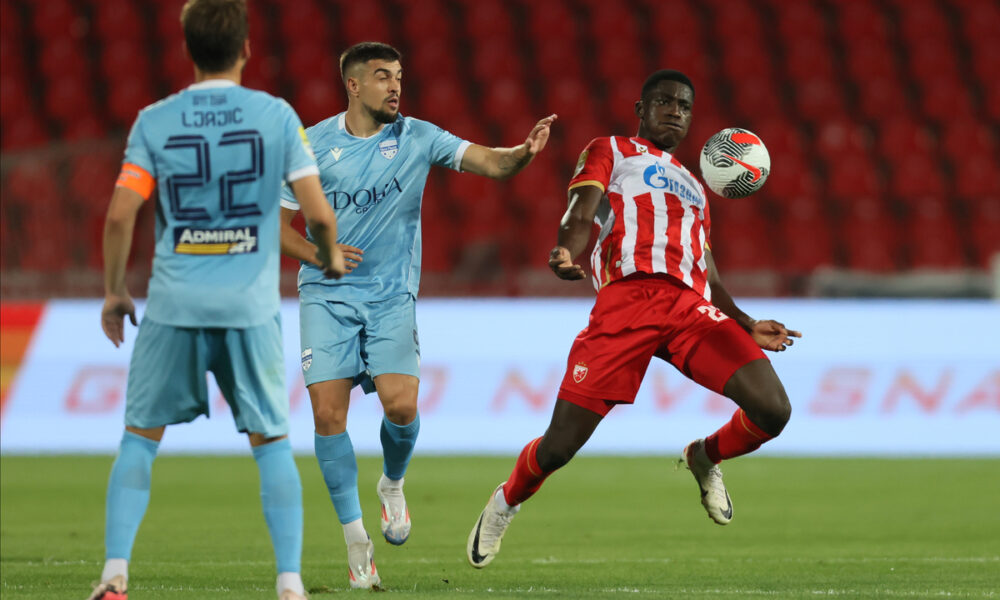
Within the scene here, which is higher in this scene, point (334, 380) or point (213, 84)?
point (213, 84)

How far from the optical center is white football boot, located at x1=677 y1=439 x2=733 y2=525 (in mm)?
5812

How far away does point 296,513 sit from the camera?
161 inches

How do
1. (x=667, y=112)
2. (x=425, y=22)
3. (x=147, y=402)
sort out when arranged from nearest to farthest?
(x=147, y=402), (x=667, y=112), (x=425, y=22)

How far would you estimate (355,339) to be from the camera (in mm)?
5699

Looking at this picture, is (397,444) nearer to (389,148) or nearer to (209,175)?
(389,148)

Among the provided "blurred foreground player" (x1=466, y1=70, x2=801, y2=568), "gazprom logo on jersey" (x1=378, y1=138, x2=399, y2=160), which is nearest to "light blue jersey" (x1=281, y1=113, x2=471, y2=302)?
"gazprom logo on jersey" (x1=378, y1=138, x2=399, y2=160)

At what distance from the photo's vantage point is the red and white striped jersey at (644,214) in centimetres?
569

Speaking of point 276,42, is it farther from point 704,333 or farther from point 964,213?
point 704,333

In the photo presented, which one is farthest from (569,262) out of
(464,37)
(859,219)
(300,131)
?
(464,37)

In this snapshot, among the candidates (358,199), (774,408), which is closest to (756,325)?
(774,408)

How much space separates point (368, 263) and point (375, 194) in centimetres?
31

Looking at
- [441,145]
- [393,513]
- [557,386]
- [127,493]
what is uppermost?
[441,145]

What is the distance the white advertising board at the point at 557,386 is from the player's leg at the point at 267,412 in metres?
6.70

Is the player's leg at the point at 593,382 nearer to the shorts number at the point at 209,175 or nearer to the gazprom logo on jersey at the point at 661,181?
the gazprom logo on jersey at the point at 661,181
